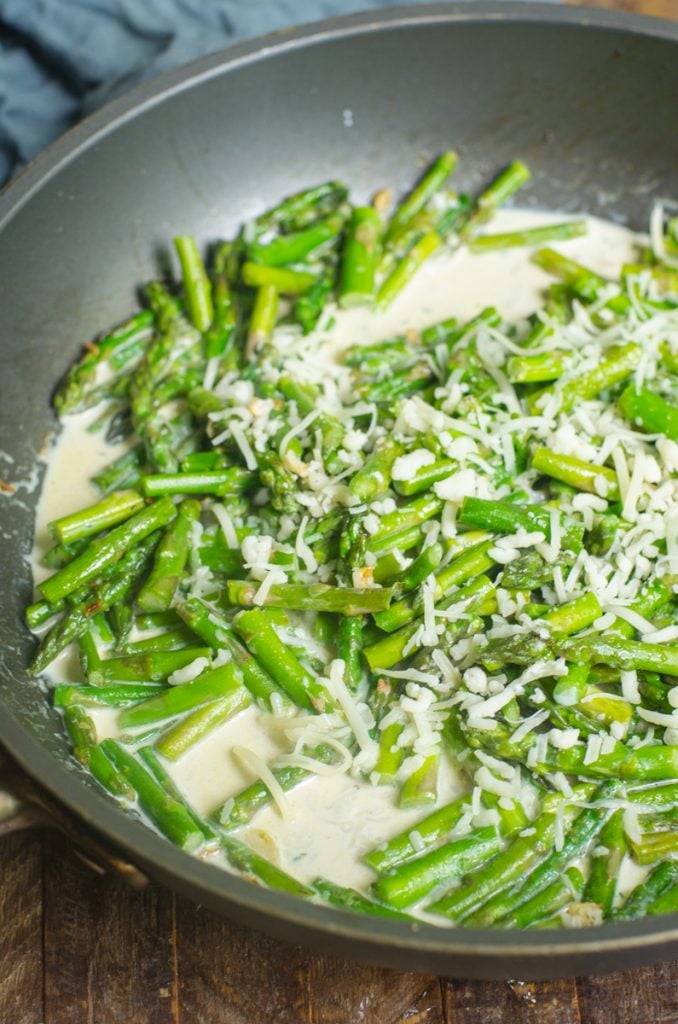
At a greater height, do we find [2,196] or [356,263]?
[2,196]

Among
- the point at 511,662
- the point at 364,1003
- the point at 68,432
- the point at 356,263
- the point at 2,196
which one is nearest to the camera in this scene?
the point at 364,1003

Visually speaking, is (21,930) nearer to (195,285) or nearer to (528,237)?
(195,285)

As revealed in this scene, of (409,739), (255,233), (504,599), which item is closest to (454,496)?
(504,599)

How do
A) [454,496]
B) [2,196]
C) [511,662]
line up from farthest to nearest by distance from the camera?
1. [2,196]
2. [454,496]
3. [511,662]

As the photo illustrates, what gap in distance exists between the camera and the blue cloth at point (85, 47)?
4.04 meters

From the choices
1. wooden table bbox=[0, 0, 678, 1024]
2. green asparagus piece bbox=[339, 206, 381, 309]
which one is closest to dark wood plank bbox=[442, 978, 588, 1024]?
wooden table bbox=[0, 0, 678, 1024]

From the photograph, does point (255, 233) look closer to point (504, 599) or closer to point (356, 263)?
point (356, 263)

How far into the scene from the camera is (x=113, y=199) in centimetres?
363

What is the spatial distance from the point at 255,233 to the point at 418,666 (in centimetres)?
176

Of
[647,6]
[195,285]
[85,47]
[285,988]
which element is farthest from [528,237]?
[285,988]

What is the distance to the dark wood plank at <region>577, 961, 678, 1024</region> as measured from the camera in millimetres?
2650

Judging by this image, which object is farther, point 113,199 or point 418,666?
point 113,199

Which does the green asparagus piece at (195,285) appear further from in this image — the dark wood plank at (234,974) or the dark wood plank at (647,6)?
the dark wood plank at (647,6)

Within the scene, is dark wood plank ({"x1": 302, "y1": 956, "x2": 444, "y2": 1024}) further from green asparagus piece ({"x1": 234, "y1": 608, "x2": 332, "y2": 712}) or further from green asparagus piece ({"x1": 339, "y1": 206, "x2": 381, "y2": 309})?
green asparagus piece ({"x1": 339, "y1": 206, "x2": 381, "y2": 309})
